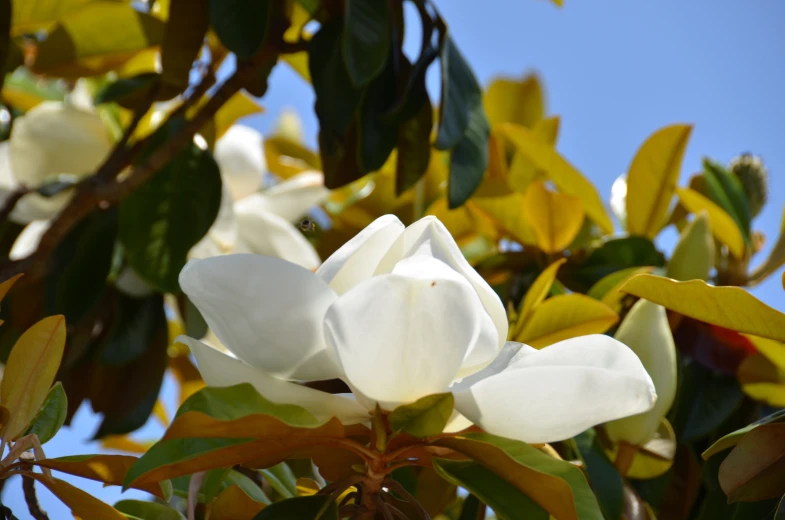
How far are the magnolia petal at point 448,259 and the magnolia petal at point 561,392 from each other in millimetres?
24

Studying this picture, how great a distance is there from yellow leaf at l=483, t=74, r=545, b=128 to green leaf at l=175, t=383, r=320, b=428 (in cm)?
117

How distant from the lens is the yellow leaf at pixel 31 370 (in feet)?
1.85

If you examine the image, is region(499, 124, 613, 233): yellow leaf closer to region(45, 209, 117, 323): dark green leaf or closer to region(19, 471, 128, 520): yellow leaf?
region(45, 209, 117, 323): dark green leaf

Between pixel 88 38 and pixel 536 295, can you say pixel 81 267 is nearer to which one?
pixel 88 38

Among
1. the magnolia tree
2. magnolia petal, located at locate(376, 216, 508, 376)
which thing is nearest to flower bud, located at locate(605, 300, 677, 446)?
the magnolia tree

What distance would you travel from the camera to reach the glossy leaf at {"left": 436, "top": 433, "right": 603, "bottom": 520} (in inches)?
18.0

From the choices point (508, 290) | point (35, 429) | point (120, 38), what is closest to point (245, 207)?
point (120, 38)

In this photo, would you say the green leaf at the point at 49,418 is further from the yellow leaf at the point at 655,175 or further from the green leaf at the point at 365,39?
the yellow leaf at the point at 655,175

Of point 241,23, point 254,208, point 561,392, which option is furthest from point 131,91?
point 561,392

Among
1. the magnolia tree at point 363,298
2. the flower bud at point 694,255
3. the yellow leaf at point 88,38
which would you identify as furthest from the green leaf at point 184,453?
the yellow leaf at point 88,38

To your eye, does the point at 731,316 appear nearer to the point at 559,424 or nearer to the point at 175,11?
the point at 559,424

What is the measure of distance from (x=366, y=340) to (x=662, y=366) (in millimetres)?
354

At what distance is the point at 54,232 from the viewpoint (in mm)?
1115

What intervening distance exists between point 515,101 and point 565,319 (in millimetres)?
880
